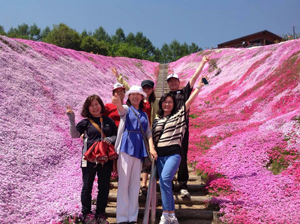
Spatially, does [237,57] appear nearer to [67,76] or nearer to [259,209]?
[67,76]

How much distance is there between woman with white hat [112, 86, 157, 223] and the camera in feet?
15.5

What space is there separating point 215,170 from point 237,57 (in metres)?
21.5

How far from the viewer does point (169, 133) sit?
5.06m

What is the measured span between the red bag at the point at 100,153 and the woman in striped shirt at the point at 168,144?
0.90 m

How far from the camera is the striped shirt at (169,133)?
16.4ft

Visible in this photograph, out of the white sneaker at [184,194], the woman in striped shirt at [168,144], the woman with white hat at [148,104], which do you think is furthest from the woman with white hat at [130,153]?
the white sneaker at [184,194]

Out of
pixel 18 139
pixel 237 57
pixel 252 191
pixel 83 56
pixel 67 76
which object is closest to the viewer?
pixel 252 191

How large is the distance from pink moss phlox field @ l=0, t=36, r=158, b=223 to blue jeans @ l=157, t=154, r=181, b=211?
2.00 m

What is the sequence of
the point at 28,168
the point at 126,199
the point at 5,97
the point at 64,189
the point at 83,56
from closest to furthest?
the point at 126,199, the point at 64,189, the point at 28,168, the point at 5,97, the point at 83,56

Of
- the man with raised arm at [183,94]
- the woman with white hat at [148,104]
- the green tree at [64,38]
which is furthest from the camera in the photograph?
the green tree at [64,38]

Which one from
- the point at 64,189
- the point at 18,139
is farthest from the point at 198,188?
the point at 18,139

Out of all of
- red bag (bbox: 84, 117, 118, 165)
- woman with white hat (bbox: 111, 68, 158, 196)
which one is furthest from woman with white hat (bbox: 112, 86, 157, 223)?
woman with white hat (bbox: 111, 68, 158, 196)

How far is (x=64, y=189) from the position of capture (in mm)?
6418

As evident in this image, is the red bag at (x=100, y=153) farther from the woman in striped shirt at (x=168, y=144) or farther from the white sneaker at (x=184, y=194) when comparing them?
the white sneaker at (x=184, y=194)
